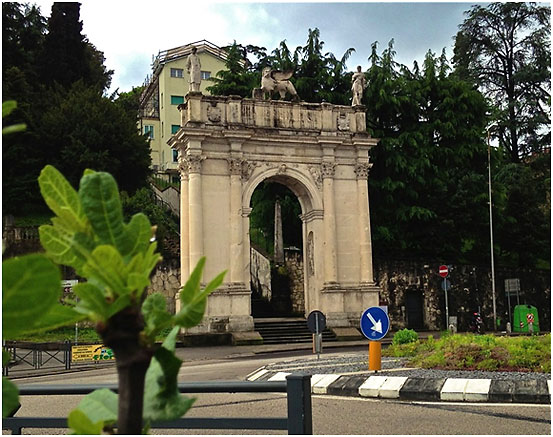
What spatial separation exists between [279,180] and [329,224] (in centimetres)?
282

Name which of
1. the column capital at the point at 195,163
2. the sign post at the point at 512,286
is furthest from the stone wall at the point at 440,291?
the column capital at the point at 195,163

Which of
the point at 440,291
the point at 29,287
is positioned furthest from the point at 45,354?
the point at 29,287

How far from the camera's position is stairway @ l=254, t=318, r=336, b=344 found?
25172mm

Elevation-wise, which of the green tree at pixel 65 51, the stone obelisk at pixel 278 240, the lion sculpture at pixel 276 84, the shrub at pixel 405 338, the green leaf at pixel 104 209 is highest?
the green tree at pixel 65 51

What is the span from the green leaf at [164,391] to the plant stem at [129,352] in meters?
0.05

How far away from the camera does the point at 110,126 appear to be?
38.1 metres

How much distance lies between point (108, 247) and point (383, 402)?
9.08m

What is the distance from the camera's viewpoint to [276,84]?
2775cm

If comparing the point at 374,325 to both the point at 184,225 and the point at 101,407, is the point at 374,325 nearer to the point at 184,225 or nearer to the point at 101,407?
the point at 101,407

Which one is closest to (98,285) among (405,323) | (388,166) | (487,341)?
(487,341)

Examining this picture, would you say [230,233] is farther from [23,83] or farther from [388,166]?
[23,83]

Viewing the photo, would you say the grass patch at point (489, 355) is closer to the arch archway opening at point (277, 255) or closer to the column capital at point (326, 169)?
the column capital at point (326, 169)

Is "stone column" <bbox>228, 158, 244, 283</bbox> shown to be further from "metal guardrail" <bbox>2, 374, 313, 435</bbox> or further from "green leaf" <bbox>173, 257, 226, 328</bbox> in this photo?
"green leaf" <bbox>173, 257, 226, 328</bbox>

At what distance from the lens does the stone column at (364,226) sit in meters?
27.5
